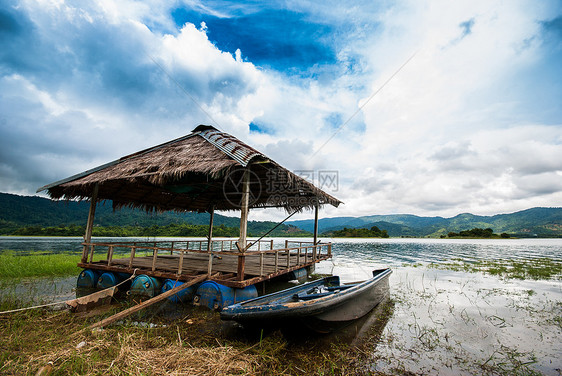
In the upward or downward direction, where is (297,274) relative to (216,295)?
downward

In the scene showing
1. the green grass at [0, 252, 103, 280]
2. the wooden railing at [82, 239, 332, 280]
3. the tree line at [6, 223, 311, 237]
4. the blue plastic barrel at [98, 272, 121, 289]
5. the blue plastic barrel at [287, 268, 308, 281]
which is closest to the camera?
the wooden railing at [82, 239, 332, 280]

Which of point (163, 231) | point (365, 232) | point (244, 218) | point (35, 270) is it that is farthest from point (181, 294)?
point (365, 232)

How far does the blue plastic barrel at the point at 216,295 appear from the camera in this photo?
6.10 metres

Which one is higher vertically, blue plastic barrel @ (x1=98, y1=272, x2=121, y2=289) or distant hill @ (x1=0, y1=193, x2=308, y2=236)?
distant hill @ (x1=0, y1=193, x2=308, y2=236)

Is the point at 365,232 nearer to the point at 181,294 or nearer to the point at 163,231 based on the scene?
the point at 163,231

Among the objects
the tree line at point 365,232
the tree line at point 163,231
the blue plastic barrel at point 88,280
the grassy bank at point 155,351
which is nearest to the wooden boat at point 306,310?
the grassy bank at point 155,351

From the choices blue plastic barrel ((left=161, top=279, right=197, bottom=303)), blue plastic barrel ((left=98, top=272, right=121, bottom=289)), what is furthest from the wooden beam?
blue plastic barrel ((left=98, top=272, right=121, bottom=289))

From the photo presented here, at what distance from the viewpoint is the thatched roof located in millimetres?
6719

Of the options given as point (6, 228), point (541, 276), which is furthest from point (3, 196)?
point (541, 276)

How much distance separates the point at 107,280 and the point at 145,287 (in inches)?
80.9

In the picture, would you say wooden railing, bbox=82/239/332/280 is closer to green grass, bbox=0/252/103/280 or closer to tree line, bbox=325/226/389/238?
green grass, bbox=0/252/103/280

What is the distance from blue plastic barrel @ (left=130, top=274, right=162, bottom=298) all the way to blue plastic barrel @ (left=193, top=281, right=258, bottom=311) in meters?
1.64

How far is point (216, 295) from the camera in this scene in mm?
6145

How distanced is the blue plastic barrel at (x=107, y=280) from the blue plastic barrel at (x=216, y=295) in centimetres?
358
